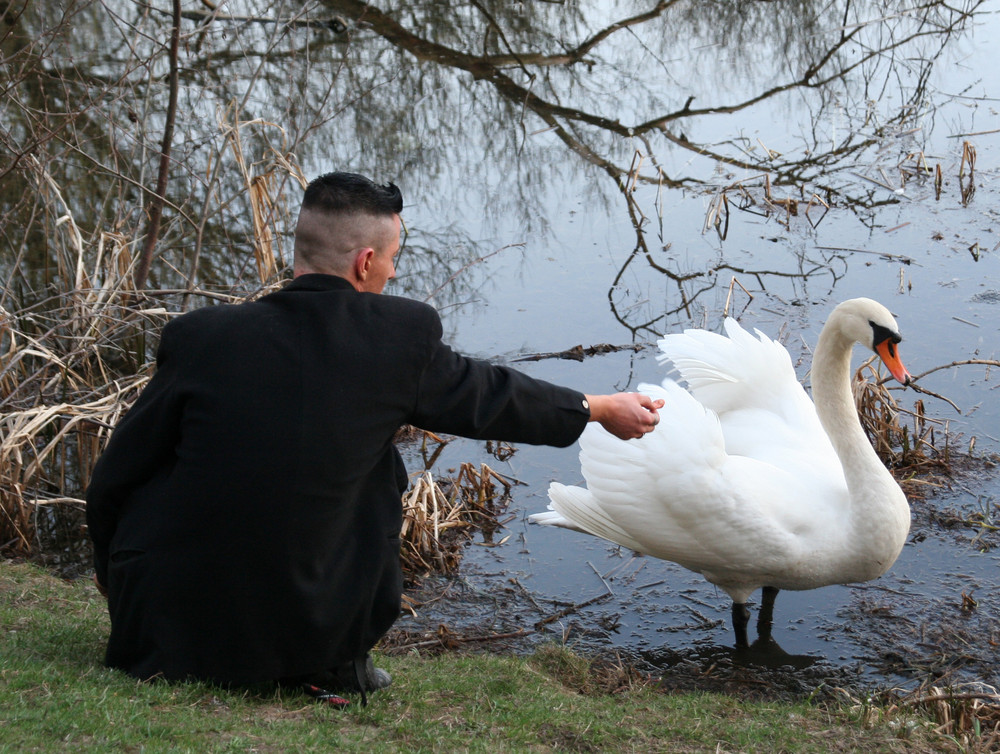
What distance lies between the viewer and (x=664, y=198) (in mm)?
10016

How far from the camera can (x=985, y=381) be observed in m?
6.89

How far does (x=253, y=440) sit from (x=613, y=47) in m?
11.4

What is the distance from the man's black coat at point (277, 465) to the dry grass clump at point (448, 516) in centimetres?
228

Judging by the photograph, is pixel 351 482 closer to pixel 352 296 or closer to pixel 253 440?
pixel 253 440

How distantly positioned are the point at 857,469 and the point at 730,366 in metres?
0.89

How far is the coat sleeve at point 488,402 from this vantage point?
2.89m

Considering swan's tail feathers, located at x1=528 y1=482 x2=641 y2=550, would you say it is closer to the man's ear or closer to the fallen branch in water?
the man's ear

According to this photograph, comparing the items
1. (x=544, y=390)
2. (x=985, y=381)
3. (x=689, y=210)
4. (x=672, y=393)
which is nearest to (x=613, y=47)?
(x=689, y=210)

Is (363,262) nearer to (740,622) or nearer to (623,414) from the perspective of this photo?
(623,414)

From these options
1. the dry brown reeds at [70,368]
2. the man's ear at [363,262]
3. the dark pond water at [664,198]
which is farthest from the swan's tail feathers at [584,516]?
the man's ear at [363,262]

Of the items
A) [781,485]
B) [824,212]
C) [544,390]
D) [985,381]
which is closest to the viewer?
[544,390]

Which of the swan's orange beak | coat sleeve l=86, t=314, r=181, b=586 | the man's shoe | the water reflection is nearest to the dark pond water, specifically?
the water reflection

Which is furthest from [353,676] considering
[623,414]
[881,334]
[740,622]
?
[881,334]

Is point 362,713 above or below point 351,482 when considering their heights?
below
